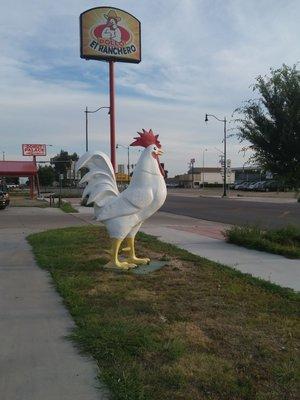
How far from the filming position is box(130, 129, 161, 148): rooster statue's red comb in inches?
368

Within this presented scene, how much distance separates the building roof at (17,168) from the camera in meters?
51.1

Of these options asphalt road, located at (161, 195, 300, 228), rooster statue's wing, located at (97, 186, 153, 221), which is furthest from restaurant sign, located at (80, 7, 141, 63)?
rooster statue's wing, located at (97, 186, 153, 221)

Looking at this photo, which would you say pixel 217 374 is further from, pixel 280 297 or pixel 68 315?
pixel 280 297

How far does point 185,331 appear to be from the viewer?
17.6ft

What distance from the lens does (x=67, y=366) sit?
4.48m

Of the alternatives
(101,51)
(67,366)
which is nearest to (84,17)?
(101,51)

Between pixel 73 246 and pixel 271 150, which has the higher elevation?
pixel 271 150

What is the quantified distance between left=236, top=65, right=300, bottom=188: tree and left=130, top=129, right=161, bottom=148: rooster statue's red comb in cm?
375

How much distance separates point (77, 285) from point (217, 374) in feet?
12.6

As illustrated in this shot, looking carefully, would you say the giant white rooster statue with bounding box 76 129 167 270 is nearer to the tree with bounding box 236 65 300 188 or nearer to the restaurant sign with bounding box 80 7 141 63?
the tree with bounding box 236 65 300 188

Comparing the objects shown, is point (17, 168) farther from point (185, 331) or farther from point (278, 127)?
point (185, 331)

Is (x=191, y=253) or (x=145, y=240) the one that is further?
(x=145, y=240)

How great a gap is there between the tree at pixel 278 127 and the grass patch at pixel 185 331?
12.8 ft

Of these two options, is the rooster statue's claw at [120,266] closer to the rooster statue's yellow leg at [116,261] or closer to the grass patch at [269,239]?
the rooster statue's yellow leg at [116,261]
